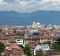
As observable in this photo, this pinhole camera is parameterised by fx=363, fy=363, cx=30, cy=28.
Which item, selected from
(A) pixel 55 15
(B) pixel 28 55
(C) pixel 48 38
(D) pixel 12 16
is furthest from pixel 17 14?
(B) pixel 28 55

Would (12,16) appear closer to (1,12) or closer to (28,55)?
(1,12)

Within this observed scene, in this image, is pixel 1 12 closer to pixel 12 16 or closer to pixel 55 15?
pixel 12 16

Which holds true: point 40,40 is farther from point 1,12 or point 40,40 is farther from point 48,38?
point 1,12

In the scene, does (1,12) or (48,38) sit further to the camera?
(1,12)

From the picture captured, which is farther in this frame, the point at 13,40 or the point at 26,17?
the point at 26,17

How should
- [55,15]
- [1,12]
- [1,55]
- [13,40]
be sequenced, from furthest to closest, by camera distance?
[55,15] < [1,12] < [13,40] < [1,55]

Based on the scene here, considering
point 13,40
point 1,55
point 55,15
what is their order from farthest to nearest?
point 55,15 < point 13,40 < point 1,55

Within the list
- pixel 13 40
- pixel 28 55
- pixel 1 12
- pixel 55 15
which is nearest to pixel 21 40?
pixel 13 40

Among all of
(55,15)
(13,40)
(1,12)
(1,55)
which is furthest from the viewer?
(55,15)
